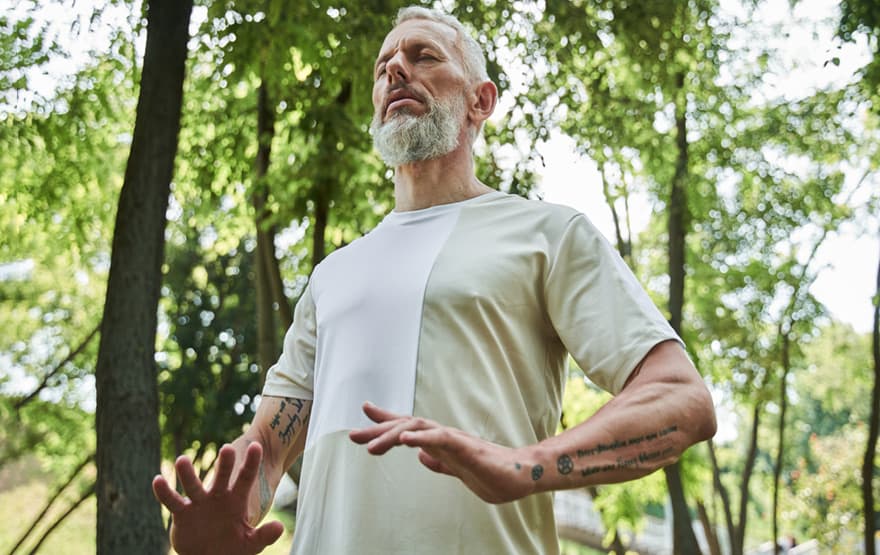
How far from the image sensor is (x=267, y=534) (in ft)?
5.74

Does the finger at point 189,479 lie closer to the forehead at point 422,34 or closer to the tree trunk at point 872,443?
the forehead at point 422,34

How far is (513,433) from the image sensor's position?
74.5 inches

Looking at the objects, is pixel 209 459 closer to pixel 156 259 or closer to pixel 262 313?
pixel 262 313

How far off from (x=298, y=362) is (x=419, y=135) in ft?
2.22

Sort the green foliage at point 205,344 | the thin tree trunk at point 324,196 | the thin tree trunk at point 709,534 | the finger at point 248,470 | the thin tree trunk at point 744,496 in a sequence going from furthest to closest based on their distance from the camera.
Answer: the green foliage at point 205,344 → the thin tree trunk at point 709,534 → the thin tree trunk at point 744,496 → the thin tree trunk at point 324,196 → the finger at point 248,470

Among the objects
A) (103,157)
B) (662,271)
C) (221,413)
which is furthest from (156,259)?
A: (221,413)

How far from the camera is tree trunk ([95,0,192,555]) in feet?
16.3

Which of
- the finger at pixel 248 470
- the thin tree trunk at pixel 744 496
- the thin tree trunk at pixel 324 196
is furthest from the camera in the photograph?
the thin tree trunk at pixel 744 496

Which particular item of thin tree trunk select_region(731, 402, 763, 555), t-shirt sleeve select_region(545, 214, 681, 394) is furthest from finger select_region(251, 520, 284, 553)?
thin tree trunk select_region(731, 402, 763, 555)

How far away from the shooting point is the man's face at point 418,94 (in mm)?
2359

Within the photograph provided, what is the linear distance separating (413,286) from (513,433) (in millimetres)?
405

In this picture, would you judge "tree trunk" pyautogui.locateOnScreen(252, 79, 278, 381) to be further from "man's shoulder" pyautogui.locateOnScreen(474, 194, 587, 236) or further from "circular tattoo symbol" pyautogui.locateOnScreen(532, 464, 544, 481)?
"circular tattoo symbol" pyautogui.locateOnScreen(532, 464, 544, 481)

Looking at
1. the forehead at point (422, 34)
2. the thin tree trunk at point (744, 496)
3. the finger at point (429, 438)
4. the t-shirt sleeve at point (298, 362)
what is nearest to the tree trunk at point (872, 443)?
the thin tree trunk at point (744, 496)

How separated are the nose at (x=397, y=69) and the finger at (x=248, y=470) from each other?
1.19 metres
